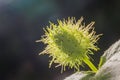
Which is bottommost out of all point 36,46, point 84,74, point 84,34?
point 84,74

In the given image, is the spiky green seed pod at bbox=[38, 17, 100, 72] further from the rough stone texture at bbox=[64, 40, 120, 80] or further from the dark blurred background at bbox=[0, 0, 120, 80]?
the dark blurred background at bbox=[0, 0, 120, 80]

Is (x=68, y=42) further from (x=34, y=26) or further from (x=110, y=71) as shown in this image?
(x=34, y=26)

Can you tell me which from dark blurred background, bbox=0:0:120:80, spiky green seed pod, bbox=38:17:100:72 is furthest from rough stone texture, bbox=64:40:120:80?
dark blurred background, bbox=0:0:120:80

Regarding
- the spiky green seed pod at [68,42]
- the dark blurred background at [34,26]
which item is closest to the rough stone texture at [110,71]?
the spiky green seed pod at [68,42]

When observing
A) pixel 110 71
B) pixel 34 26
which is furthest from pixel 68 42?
pixel 34 26

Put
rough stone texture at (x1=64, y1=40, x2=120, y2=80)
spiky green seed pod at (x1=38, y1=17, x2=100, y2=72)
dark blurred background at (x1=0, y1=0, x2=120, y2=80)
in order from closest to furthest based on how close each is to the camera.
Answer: rough stone texture at (x1=64, y1=40, x2=120, y2=80) < spiky green seed pod at (x1=38, y1=17, x2=100, y2=72) < dark blurred background at (x1=0, y1=0, x2=120, y2=80)

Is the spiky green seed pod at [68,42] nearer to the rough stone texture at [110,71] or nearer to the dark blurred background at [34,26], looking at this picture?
the rough stone texture at [110,71]

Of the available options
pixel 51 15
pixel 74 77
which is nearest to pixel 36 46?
pixel 51 15

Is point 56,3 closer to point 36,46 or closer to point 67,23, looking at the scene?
point 36,46
